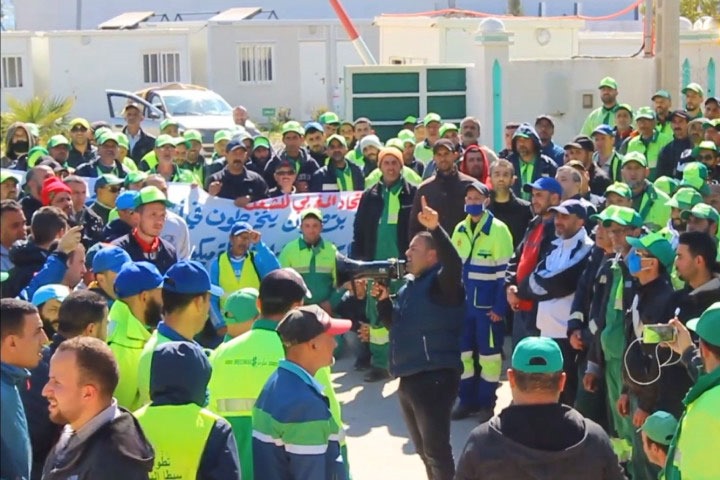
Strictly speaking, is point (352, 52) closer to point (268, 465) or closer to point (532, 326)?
point (532, 326)

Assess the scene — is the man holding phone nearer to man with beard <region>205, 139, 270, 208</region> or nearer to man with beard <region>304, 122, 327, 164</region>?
man with beard <region>205, 139, 270, 208</region>

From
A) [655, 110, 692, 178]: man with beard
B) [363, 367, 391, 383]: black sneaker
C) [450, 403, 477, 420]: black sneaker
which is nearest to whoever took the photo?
[450, 403, 477, 420]: black sneaker

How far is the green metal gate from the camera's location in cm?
2036

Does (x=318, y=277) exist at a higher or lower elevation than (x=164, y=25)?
lower

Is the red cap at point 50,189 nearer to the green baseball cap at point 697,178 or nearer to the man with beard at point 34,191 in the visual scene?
the man with beard at point 34,191

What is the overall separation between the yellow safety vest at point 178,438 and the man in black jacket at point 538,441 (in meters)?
1.03

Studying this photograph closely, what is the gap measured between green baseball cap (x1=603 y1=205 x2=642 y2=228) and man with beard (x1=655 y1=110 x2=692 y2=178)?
5.46m

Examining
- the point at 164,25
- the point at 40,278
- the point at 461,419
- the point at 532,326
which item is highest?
the point at 164,25

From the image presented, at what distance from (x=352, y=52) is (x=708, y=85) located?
2409cm

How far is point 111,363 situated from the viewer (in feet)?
15.2

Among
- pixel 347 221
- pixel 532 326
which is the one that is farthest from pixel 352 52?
pixel 532 326

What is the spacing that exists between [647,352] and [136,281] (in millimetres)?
3018

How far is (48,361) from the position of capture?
564 cm

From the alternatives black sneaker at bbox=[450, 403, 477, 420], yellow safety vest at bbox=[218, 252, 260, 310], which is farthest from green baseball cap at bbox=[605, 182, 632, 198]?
yellow safety vest at bbox=[218, 252, 260, 310]
